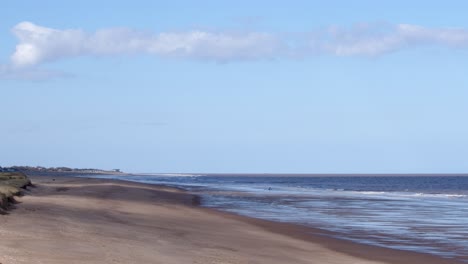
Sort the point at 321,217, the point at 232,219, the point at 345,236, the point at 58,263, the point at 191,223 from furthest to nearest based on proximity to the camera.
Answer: the point at 321,217, the point at 232,219, the point at 191,223, the point at 345,236, the point at 58,263

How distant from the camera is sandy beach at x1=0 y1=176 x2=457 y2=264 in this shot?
1708cm

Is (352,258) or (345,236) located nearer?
(352,258)

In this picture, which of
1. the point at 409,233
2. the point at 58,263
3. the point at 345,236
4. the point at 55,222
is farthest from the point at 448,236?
the point at 58,263

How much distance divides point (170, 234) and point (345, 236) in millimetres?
6985

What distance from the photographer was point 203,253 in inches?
769

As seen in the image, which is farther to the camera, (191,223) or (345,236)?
(191,223)

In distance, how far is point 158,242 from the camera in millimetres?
21281

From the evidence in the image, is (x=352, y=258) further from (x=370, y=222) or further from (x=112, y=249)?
(x=370, y=222)

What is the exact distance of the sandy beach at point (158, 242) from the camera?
56.0 feet

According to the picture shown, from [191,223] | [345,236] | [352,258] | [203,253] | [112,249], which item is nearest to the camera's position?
[112,249]

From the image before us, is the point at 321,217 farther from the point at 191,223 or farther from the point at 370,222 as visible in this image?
the point at 191,223

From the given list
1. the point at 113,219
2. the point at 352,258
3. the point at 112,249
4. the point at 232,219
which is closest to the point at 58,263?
the point at 112,249

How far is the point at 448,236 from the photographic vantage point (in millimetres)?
28672

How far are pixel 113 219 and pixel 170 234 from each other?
202 inches
